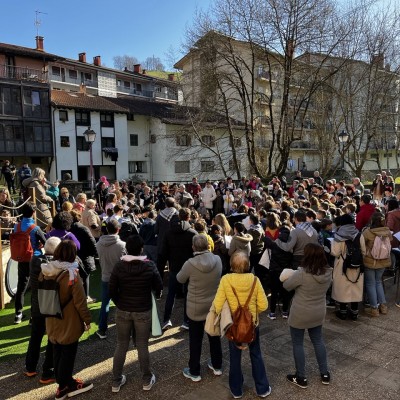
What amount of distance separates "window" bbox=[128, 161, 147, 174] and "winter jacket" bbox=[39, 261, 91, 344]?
34395 mm

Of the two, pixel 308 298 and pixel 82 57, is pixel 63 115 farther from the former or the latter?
pixel 308 298

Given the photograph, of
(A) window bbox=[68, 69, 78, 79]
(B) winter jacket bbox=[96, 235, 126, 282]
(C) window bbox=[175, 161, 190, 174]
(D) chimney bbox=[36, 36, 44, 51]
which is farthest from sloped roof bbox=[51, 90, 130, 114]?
(B) winter jacket bbox=[96, 235, 126, 282]

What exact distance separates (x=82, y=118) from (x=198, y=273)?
31932 millimetres

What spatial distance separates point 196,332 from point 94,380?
137cm

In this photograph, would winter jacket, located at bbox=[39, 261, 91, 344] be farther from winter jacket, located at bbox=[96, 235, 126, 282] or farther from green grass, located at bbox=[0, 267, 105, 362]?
green grass, located at bbox=[0, 267, 105, 362]

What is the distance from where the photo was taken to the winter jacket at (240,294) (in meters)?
3.72

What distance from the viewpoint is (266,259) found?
6.14m

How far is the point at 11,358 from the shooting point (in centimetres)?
489

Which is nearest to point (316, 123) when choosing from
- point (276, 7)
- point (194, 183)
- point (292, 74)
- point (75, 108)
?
point (292, 74)

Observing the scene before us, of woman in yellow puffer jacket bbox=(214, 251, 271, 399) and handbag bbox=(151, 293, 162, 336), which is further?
handbag bbox=(151, 293, 162, 336)

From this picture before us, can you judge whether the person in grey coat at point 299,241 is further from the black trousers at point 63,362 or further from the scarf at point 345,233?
the black trousers at point 63,362

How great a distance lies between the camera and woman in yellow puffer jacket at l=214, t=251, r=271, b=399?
12.2 ft

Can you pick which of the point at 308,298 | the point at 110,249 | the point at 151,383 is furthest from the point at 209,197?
the point at 151,383

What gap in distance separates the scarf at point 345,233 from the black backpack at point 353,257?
2.5 inches
